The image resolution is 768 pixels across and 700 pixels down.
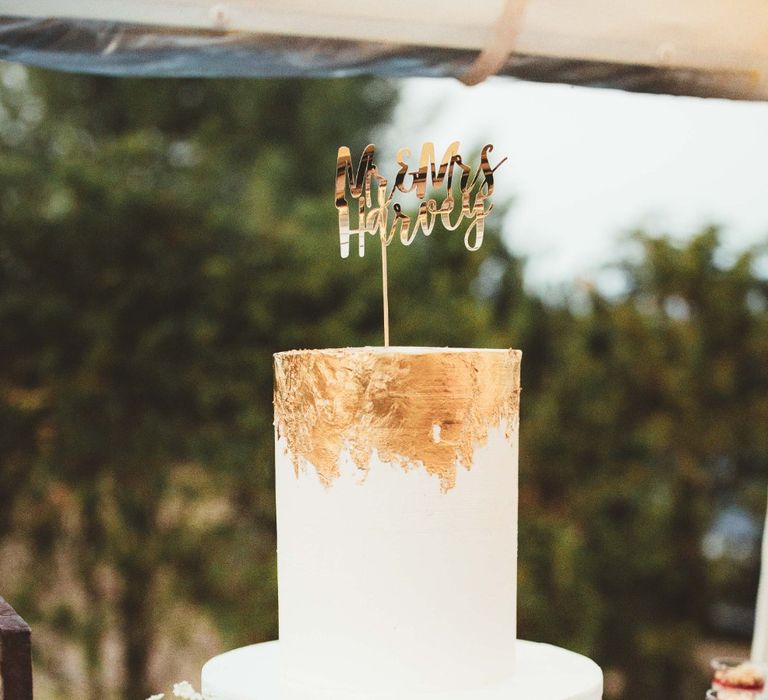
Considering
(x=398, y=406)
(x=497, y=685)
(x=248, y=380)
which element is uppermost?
(x=398, y=406)

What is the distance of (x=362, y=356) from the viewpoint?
126 centimetres

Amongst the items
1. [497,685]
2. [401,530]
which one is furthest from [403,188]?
[497,685]

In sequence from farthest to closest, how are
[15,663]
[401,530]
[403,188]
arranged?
[403,188] → [401,530] → [15,663]

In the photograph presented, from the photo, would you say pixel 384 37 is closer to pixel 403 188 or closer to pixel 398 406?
pixel 403 188

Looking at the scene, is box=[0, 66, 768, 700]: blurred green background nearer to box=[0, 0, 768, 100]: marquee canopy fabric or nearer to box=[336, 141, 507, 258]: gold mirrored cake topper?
box=[0, 0, 768, 100]: marquee canopy fabric

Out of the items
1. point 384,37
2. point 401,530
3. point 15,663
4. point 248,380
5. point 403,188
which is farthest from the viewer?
point 248,380

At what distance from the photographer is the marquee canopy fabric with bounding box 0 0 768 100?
2008 mm

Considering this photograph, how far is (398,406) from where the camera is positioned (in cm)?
126

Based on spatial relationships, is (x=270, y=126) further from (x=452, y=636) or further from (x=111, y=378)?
(x=452, y=636)

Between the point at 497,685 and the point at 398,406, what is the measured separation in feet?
1.34

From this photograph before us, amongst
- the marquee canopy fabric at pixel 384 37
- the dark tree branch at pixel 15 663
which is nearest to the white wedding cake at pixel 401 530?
the dark tree branch at pixel 15 663

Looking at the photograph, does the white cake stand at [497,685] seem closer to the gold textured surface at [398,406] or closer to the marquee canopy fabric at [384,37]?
the gold textured surface at [398,406]

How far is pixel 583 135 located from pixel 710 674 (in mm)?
2058

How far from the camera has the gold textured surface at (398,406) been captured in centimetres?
126
